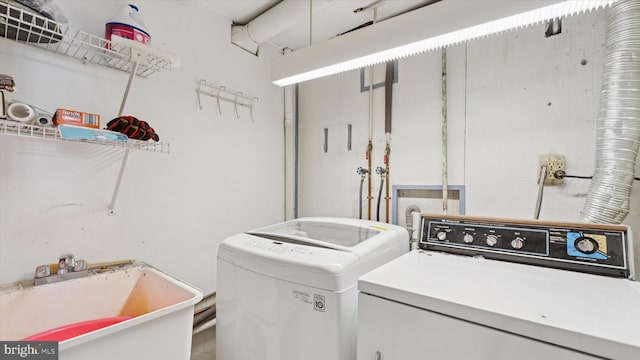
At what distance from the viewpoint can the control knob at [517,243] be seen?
1148 mm

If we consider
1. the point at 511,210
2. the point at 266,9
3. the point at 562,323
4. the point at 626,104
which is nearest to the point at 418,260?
the point at 562,323

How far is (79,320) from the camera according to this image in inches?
49.7

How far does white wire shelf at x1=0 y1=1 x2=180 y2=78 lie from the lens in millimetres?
1010

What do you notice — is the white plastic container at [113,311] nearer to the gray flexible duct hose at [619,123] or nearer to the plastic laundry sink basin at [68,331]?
the plastic laundry sink basin at [68,331]

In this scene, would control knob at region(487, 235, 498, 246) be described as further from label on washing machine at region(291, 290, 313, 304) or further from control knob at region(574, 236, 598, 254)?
label on washing machine at region(291, 290, 313, 304)

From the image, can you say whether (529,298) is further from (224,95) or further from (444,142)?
(224,95)

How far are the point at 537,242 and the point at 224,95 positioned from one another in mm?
2052

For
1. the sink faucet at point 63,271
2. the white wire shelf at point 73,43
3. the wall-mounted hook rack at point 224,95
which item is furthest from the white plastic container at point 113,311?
the wall-mounted hook rack at point 224,95

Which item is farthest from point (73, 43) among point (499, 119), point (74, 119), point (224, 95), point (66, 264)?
point (499, 119)

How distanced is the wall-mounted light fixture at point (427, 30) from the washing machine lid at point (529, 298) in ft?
2.92

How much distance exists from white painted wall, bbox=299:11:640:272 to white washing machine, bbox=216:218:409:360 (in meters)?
0.70

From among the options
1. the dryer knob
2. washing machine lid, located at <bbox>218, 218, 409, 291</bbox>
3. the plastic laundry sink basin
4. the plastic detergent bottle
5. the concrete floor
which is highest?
the plastic detergent bottle

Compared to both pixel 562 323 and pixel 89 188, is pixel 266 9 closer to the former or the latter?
pixel 89 188

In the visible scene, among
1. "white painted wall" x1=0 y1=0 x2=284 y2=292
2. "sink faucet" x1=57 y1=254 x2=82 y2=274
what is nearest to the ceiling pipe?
"white painted wall" x1=0 y1=0 x2=284 y2=292
